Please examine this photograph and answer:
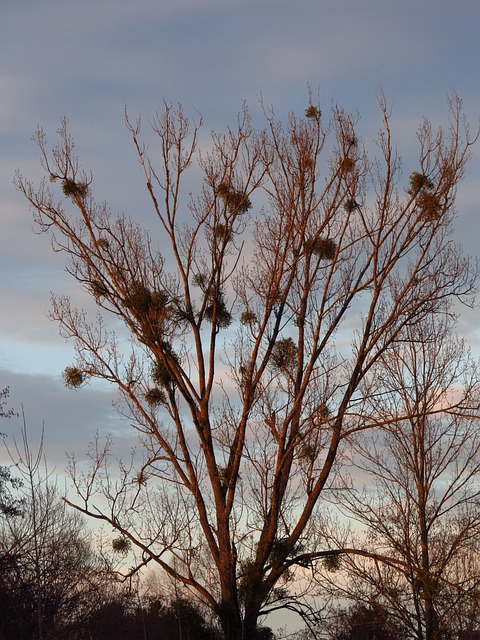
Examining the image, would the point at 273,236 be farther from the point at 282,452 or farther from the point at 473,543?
the point at 473,543

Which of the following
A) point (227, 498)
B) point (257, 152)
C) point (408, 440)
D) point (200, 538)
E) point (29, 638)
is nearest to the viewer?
point (29, 638)

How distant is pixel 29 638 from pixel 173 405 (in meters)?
4.60

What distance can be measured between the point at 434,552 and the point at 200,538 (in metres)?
4.91

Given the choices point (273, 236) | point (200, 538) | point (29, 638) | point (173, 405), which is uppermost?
point (273, 236)

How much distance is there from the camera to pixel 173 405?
50.6 ft

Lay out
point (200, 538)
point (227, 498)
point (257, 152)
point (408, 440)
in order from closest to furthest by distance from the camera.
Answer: point (227, 498)
point (257, 152)
point (200, 538)
point (408, 440)

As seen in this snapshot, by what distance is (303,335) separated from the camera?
15.6 m

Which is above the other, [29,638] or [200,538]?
[200,538]

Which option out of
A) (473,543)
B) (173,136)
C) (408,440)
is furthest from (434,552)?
(173,136)

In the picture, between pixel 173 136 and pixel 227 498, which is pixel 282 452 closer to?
pixel 227 498

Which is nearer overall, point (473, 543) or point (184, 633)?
point (184, 633)

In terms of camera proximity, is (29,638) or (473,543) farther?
(473,543)

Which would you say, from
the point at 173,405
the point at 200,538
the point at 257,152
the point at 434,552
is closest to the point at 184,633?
the point at 200,538

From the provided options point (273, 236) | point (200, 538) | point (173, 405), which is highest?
point (273, 236)
